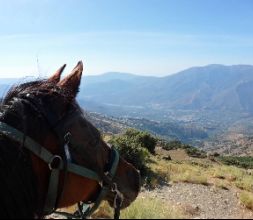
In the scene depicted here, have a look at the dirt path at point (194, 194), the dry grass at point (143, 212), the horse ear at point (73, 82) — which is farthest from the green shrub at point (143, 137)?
the horse ear at point (73, 82)

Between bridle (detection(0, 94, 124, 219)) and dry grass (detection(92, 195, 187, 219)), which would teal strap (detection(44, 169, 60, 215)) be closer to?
bridle (detection(0, 94, 124, 219))

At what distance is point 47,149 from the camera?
2.87 m

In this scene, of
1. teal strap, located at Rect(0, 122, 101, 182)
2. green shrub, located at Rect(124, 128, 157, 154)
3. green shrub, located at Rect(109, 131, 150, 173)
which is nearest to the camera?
teal strap, located at Rect(0, 122, 101, 182)

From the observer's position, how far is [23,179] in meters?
2.65

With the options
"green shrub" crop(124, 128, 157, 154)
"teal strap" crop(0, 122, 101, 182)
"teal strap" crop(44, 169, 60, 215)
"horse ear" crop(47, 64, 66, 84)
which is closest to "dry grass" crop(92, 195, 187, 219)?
"teal strap" crop(44, 169, 60, 215)

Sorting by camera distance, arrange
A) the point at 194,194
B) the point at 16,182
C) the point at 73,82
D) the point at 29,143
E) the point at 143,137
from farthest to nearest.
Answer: the point at 143,137
the point at 194,194
the point at 73,82
the point at 29,143
the point at 16,182

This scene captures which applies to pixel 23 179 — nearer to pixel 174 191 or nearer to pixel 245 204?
pixel 245 204

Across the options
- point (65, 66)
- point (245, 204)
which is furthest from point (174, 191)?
point (65, 66)

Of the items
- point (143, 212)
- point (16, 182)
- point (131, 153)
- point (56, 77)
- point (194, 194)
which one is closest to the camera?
point (16, 182)

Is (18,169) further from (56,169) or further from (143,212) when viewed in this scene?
(143,212)

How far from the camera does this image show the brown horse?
104 inches

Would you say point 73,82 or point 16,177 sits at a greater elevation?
point 73,82

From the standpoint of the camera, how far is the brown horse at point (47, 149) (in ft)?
8.64

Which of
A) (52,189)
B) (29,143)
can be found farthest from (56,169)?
(29,143)
